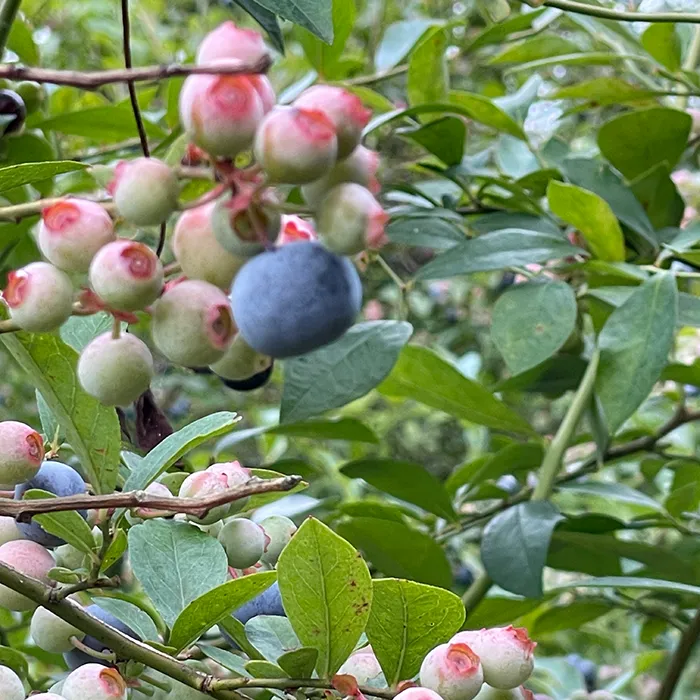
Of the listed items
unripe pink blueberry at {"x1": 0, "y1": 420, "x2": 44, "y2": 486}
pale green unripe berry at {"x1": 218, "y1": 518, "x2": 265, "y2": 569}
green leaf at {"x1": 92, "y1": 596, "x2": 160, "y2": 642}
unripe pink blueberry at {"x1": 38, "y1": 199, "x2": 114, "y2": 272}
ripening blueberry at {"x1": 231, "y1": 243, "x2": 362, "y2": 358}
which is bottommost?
green leaf at {"x1": 92, "y1": 596, "x2": 160, "y2": 642}

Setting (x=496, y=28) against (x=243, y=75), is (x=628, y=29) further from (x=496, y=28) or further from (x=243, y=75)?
(x=243, y=75)

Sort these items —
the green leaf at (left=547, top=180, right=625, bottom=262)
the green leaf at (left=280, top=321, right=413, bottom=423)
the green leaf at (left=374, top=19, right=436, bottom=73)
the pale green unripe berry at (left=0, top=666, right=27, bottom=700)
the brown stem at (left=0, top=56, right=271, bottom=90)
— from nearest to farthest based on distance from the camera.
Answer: the brown stem at (left=0, top=56, right=271, bottom=90) → the pale green unripe berry at (left=0, top=666, right=27, bottom=700) → the green leaf at (left=280, top=321, right=413, bottom=423) → the green leaf at (left=547, top=180, right=625, bottom=262) → the green leaf at (left=374, top=19, right=436, bottom=73)

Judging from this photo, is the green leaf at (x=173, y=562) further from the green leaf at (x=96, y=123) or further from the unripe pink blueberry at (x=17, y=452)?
the green leaf at (x=96, y=123)

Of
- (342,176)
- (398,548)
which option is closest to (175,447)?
(342,176)

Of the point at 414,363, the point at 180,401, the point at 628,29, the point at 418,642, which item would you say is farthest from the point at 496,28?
the point at 180,401

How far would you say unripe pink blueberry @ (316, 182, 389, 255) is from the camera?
32 centimetres

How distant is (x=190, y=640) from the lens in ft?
1.43

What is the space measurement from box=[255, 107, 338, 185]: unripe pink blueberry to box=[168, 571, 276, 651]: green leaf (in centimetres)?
17

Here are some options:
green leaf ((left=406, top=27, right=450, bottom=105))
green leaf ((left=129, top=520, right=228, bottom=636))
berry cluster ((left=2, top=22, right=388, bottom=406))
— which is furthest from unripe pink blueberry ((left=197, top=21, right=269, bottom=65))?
green leaf ((left=406, top=27, right=450, bottom=105))

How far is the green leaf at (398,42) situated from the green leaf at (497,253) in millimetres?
399

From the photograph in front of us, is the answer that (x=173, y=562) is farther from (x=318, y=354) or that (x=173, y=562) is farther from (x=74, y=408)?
(x=318, y=354)

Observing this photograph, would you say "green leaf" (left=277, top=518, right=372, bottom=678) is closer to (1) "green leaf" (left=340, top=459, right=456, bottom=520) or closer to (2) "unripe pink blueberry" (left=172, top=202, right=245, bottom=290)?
(2) "unripe pink blueberry" (left=172, top=202, right=245, bottom=290)

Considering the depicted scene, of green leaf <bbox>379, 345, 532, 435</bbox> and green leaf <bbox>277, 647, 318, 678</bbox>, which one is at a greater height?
green leaf <bbox>277, 647, 318, 678</bbox>

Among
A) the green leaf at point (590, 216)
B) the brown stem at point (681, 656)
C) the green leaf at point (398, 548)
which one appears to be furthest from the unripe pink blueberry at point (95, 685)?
the brown stem at point (681, 656)
